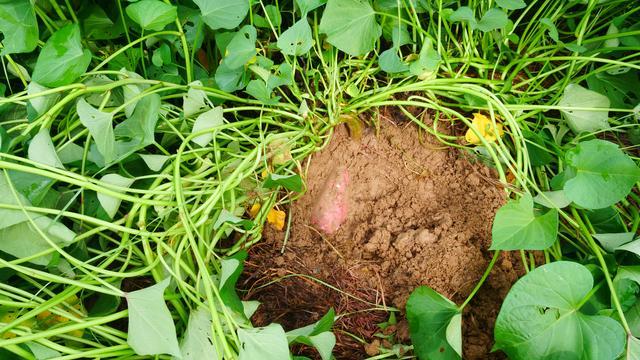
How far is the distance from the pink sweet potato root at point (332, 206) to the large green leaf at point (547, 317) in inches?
13.0

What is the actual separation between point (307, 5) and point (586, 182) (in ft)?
1.75

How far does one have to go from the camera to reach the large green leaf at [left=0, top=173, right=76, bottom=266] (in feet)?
2.79

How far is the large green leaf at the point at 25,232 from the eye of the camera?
0.85 meters

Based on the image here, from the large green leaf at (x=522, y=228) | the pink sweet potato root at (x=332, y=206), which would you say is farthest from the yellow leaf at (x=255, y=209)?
the large green leaf at (x=522, y=228)

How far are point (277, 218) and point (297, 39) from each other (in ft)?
1.05

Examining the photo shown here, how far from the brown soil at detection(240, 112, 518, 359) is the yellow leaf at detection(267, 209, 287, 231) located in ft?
0.04

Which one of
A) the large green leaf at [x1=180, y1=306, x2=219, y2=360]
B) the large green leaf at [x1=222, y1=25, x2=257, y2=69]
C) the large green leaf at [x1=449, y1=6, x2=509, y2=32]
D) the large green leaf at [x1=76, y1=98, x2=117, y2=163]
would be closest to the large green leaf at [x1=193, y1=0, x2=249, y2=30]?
the large green leaf at [x1=222, y1=25, x2=257, y2=69]

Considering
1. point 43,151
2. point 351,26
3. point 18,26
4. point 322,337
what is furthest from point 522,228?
point 18,26

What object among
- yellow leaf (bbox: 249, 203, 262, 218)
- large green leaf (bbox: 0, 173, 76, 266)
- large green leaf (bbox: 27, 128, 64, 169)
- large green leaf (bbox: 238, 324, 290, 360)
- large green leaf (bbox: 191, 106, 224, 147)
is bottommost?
large green leaf (bbox: 238, 324, 290, 360)

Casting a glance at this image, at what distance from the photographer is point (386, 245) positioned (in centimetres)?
96

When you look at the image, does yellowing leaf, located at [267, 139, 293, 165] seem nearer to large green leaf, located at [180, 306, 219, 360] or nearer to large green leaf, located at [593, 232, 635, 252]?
large green leaf, located at [180, 306, 219, 360]

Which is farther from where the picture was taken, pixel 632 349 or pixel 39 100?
pixel 39 100

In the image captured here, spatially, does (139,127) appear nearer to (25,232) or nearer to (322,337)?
(25,232)

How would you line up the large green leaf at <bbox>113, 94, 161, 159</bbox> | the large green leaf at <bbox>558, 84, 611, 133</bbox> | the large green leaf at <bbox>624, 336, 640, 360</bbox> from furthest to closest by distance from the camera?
the large green leaf at <bbox>558, 84, 611, 133</bbox>
the large green leaf at <bbox>113, 94, 161, 159</bbox>
the large green leaf at <bbox>624, 336, 640, 360</bbox>
